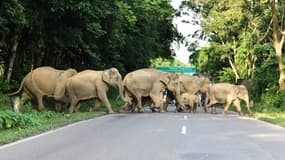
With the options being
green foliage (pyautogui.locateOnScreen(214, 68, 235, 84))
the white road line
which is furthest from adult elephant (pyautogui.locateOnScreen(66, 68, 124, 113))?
green foliage (pyautogui.locateOnScreen(214, 68, 235, 84))

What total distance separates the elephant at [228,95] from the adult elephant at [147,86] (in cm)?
Result: 270

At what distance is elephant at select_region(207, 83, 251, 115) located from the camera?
29203 mm

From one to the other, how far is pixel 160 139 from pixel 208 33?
39394 mm

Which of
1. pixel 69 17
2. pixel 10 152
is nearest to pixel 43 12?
pixel 69 17

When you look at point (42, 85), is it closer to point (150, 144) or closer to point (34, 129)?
point (34, 129)

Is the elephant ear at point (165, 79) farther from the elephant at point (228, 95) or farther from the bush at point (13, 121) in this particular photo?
the bush at point (13, 121)

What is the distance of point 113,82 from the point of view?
2844 cm

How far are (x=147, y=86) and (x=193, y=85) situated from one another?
181 inches

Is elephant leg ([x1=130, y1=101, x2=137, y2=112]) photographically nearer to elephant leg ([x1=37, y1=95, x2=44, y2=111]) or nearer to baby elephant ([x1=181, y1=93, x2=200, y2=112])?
baby elephant ([x1=181, y1=93, x2=200, y2=112])

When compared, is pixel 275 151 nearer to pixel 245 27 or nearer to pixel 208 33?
pixel 245 27

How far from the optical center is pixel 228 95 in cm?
2952

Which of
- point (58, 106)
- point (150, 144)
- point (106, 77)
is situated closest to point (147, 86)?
point (106, 77)

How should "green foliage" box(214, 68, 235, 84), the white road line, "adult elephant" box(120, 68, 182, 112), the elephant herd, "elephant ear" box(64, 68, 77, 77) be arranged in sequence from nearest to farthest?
the white road line, the elephant herd, "elephant ear" box(64, 68, 77, 77), "adult elephant" box(120, 68, 182, 112), "green foliage" box(214, 68, 235, 84)

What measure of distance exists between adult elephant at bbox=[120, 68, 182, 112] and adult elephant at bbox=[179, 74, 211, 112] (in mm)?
2526
